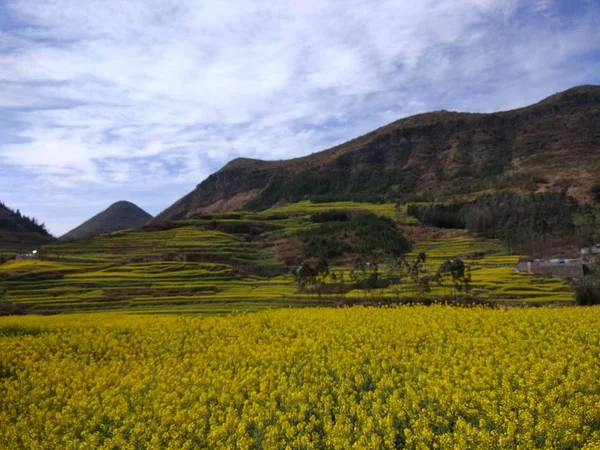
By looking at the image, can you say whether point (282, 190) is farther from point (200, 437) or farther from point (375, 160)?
point (200, 437)

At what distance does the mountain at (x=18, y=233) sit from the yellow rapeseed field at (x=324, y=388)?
277 ft

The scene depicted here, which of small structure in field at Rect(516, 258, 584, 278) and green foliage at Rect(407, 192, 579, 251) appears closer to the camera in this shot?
small structure in field at Rect(516, 258, 584, 278)

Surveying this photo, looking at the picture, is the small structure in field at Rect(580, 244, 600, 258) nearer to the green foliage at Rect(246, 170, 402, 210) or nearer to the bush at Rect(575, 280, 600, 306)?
the bush at Rect(575, 280, 600, 306)

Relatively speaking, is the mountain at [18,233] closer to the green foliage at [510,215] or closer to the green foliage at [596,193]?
the green foliage at [510,215]

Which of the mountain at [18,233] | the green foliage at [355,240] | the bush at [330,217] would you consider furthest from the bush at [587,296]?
the mountain at [18,233]

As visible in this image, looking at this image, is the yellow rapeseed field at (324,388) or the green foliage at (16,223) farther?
the green foliage at (16,223)

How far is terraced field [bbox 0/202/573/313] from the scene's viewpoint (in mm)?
41062

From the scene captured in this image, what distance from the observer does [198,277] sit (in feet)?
172

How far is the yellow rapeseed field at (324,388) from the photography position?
359 inches

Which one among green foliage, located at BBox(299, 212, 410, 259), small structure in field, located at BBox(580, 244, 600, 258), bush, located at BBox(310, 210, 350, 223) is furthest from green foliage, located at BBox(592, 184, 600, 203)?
bush, located at BBox(310, 210, 350, 223)

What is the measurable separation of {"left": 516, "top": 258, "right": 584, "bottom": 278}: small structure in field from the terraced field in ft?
8.75

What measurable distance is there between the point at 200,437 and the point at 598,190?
111223 millimetres

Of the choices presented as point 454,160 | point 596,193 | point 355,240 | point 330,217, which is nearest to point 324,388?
point 355,240

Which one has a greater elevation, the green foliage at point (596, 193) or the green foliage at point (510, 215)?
the green foliage at point (596, 193)
